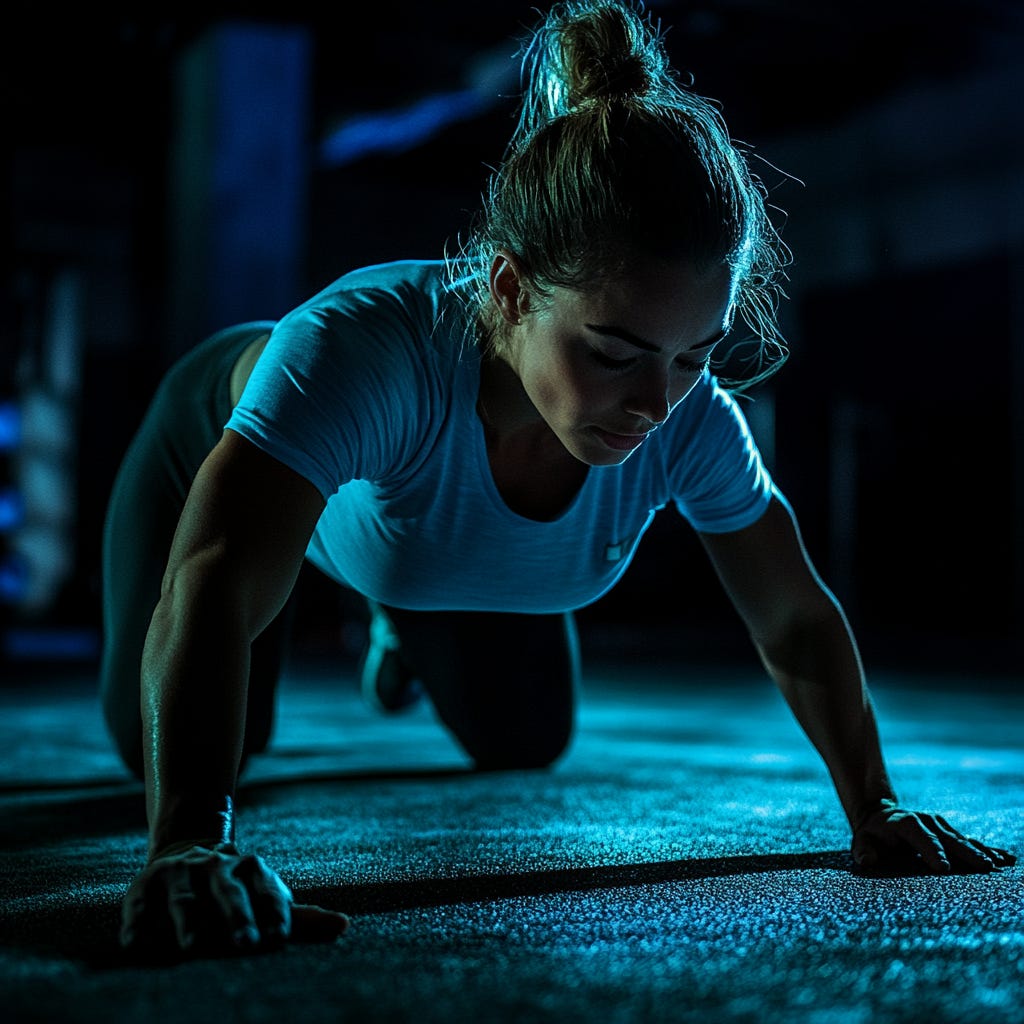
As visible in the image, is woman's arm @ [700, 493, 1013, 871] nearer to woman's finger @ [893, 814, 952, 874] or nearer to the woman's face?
woman's finger @ [893, 814, 952, 874]

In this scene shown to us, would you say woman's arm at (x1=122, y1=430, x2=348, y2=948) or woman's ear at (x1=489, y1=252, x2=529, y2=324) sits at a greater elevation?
woman's ear at (x1=489, y1=252, x2=529, y2=324)

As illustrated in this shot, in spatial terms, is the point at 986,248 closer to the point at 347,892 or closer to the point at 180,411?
the point at 180,411

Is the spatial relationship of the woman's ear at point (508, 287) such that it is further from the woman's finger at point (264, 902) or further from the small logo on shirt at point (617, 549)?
the woman's finger at point (264, 902)

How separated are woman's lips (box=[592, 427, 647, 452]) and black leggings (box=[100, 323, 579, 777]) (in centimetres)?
60

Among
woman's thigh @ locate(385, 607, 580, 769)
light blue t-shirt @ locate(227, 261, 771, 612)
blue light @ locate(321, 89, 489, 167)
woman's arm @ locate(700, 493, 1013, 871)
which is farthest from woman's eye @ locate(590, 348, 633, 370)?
blue light @ locate(321, 89, 489, 167)

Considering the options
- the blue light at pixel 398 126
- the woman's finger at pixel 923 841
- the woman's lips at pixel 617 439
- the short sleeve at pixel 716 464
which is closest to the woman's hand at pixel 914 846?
the woman's finger at pixel 923 841

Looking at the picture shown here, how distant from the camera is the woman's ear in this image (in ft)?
3.74

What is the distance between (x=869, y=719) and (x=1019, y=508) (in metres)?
6.22

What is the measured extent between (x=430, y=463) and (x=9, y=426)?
5469 mm

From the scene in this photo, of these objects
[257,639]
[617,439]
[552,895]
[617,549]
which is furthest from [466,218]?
[552,895]

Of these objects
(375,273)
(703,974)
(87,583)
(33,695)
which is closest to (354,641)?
(87,583)

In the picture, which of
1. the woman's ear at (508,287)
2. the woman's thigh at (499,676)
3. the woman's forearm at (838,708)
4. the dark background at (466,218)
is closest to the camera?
the woman's ear at (508,287)

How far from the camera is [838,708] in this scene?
1.28 metres

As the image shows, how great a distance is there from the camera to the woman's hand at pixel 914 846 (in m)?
1.18
